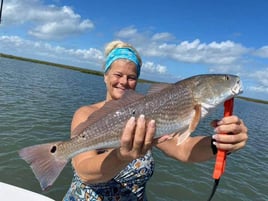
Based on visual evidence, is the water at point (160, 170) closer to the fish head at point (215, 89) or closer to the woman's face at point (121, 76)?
the woman's face at point (121, 76)

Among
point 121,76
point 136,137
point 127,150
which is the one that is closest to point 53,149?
point 127,150

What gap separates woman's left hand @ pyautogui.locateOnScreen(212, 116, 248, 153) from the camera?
2947 millimetres

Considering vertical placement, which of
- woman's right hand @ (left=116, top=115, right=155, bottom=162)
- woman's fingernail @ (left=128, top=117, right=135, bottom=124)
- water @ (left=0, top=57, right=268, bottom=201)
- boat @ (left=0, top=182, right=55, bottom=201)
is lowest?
water @ (left=0, top=57, right=268, bottom=201)

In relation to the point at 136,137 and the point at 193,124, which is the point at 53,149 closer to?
the point at 136,137

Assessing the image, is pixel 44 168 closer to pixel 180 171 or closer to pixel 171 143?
pixel 171 143

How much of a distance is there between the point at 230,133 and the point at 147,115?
833mm

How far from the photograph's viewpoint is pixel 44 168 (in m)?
3.26

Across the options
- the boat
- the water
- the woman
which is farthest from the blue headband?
the water

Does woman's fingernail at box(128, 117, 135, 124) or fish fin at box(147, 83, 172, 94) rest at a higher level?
fish fin at box(147, 83, 172, 94)

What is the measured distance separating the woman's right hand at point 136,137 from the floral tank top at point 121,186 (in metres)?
1.05

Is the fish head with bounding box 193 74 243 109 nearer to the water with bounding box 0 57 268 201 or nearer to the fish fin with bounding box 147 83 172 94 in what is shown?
the fish fin with bounding box 147 83 172 94

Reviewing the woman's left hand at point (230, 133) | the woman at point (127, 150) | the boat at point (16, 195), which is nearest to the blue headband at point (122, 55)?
the woman at point (127, 150)

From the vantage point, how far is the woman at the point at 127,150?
9.94ft

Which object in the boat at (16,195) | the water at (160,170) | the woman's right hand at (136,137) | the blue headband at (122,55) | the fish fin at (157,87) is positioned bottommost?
the water at (160,170)
